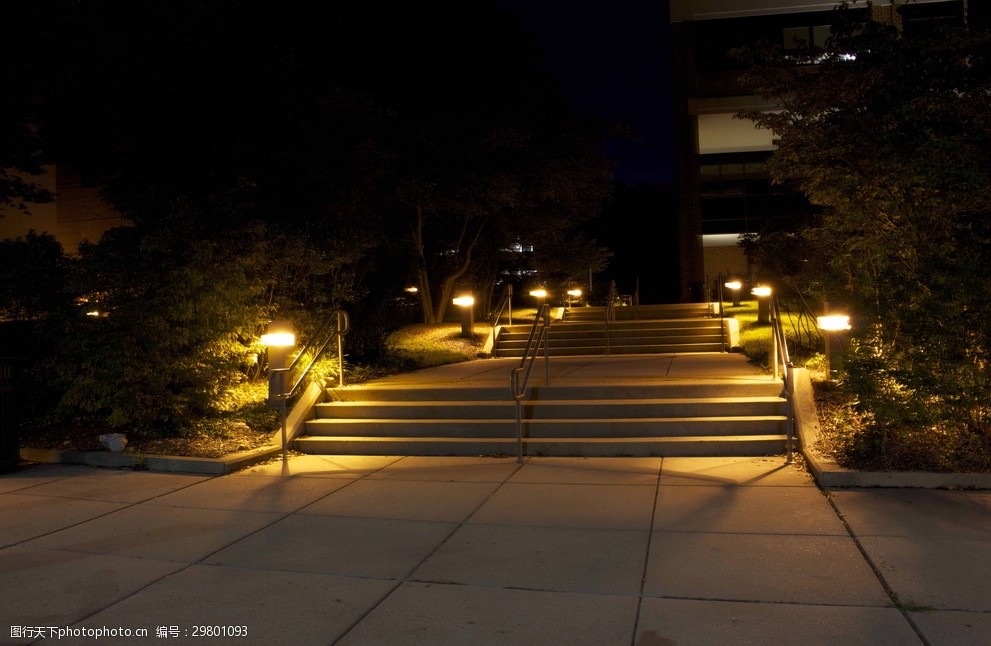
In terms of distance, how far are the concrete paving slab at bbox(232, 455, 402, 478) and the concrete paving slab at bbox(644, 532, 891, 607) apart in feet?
12.6

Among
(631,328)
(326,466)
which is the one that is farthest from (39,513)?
(631,328)

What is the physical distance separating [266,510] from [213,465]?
1920 mm

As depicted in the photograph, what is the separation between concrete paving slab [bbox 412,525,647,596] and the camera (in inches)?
205

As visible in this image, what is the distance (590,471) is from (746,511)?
2.02m

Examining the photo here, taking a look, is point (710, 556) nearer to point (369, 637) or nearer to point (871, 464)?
point (369, 637)

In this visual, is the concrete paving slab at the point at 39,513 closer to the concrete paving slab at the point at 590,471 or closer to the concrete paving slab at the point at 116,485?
the concrete paving slab at the point at 116,485

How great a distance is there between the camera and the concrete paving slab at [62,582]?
4812mm

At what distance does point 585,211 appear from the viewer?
24250 millimetres

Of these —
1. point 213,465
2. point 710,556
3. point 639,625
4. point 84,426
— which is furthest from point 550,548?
point 84,426

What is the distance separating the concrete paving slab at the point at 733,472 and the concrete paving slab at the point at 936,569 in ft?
6.06

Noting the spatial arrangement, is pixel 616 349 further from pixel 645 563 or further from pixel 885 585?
pixel 885 585

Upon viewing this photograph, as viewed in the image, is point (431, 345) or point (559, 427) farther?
point (431, 345)

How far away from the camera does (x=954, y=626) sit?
4.35 meters

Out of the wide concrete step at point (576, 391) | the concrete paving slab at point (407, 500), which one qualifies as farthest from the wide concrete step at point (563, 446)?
the concrete paving slab at point (407, 500)
